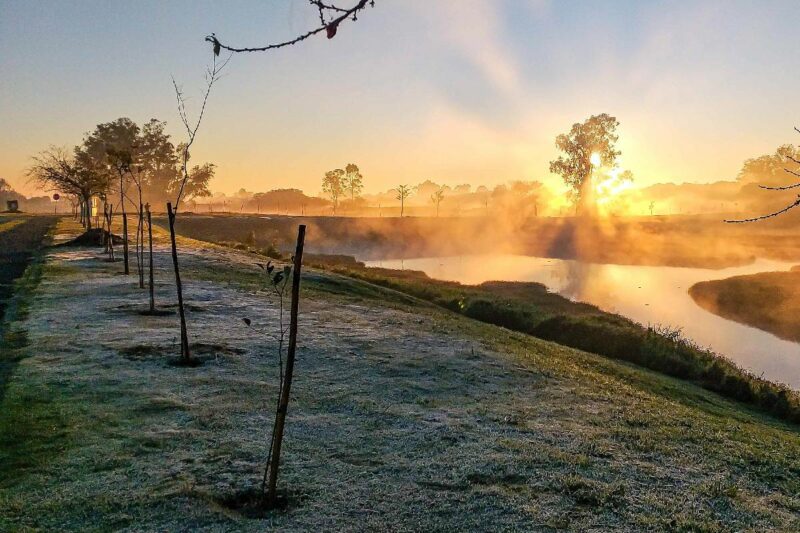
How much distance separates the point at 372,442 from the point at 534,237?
4029 inches

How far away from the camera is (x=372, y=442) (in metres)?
9.26

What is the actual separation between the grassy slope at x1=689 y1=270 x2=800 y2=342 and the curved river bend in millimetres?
1067

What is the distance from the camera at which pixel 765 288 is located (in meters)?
49.6

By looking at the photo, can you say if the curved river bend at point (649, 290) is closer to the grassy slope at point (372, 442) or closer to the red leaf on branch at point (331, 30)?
the grassy slope at point (372, 442)

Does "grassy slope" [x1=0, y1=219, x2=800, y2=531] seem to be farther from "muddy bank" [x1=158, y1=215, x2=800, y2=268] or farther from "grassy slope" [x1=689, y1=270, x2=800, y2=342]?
"muddy bank" [x1=158, y1=215, x2=800, y2=268]

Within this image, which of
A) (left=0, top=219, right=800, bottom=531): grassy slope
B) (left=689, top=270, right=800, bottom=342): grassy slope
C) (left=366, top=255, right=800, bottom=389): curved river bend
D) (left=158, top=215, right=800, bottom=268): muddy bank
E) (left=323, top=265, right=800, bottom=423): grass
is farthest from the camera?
(left=158, top=215, right=800, bottom=268): muddy bank

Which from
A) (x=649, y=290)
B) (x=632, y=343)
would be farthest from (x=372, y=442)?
(x=649, y=290)

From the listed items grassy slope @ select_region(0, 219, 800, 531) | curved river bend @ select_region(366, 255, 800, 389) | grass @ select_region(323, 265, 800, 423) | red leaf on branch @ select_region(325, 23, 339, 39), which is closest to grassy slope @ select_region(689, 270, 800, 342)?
curved river bend @ select_region(366, 255, 800, 389)

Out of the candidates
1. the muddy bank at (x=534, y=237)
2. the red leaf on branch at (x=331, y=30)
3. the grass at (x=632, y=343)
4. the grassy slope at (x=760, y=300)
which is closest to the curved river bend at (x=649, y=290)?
the grassy slope at (x=760, y=300)

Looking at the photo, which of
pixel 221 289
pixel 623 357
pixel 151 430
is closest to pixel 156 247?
pixel 221 289

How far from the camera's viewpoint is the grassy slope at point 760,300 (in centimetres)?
4109

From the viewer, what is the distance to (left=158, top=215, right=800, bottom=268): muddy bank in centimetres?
8369

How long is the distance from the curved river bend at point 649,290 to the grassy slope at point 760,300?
42.0 inches

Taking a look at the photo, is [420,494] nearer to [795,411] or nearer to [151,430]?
[151,430]
